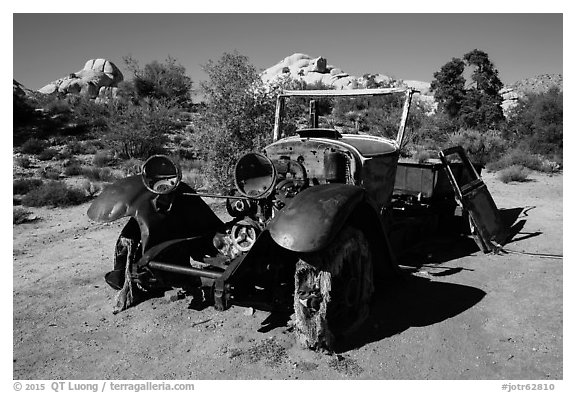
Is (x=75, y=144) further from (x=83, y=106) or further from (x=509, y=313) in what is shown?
(x=509, y=313)

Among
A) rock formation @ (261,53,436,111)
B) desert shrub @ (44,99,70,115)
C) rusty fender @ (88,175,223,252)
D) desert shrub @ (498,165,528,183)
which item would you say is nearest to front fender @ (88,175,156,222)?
rusty fender @ (88,175,223,252)

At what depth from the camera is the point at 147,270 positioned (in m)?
4.48

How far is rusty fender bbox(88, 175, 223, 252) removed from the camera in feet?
15.2

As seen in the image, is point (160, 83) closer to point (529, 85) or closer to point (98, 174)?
point (98, 174)

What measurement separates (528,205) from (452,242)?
3692 millimetres

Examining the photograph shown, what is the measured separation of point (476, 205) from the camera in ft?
21.3

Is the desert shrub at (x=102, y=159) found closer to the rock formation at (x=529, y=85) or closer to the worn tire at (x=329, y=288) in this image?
the worn tire at (x=329, y=288)

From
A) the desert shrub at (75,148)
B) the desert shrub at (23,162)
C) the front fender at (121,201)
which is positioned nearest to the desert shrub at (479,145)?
the desert shrub at (75,148)

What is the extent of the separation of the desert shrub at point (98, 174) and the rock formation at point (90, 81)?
2843cm

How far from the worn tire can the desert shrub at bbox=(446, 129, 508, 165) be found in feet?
48.7

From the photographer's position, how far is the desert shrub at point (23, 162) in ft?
47.9

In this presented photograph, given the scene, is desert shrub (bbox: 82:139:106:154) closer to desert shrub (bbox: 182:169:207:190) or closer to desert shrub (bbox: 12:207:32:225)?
desert shrub (bbox: 182:169:207:190)

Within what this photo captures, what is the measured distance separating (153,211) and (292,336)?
6.35ft

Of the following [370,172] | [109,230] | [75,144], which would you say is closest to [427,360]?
[370,172]
